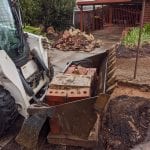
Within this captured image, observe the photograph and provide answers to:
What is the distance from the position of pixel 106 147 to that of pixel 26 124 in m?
1.32

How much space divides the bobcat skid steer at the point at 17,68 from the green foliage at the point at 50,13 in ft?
31.3

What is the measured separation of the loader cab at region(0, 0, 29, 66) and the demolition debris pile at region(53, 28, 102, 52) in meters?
6.84

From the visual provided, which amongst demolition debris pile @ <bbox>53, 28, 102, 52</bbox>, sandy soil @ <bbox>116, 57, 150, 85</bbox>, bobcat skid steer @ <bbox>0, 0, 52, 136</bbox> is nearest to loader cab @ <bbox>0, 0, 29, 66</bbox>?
bobcat skid steer @ <bbox>0, 0, 52, 136</bbox>

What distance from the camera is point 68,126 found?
14.5 ft

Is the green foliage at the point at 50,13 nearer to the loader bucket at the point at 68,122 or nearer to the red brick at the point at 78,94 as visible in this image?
the red brick at the point at 78,94

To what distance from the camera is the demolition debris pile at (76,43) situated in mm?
12961

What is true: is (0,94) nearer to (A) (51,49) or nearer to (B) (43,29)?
(A) (51,49)

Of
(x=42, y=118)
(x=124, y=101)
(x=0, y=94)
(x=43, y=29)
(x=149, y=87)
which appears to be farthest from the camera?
(x=43, y=29)

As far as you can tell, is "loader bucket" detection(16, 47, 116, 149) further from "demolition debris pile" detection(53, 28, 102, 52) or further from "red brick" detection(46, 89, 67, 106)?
"demolition debris pile" detection(53, 28, 102, 52)

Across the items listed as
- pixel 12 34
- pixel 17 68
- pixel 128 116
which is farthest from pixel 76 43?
pixel 17 68

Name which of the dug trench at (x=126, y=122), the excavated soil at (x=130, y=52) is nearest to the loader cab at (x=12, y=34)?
the dug trench at (x=126, y=122)

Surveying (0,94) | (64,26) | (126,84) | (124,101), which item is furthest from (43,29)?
(0,94)

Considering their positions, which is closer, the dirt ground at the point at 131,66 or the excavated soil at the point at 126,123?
the excavated soil at the point at 126,123

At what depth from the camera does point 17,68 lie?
5355 mm
